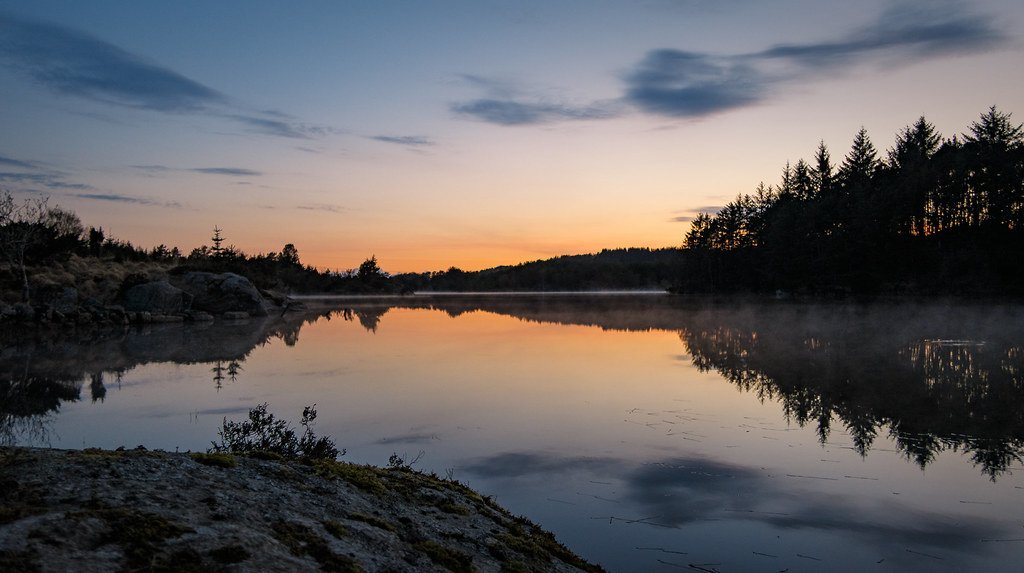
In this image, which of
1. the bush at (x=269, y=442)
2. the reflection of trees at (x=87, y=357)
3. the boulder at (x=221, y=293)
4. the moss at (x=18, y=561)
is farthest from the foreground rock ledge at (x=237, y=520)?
the boulder at (x=221, y=293)

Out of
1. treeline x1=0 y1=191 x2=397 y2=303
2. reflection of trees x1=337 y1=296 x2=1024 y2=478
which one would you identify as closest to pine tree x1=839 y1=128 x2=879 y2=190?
reflection of trees x1=337 y1=296 x2=1024 y2=478

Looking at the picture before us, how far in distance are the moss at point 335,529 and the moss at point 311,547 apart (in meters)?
0.18

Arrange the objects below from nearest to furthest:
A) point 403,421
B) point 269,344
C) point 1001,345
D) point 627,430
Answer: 1. point 627,430
2. point 403,421
3. point 1001,345
4. point 269,344

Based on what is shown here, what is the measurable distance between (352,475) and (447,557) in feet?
6.48

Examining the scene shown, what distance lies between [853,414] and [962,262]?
50.0m

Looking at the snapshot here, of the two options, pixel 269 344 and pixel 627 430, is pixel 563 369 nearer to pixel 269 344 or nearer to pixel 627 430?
pixel 627 430

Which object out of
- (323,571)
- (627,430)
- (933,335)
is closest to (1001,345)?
(933,335)

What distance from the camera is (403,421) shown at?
41.9 ft

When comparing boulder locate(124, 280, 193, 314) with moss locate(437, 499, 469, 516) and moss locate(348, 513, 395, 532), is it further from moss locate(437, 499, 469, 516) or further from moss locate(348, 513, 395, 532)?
moss locate(348, 513, 395, 532)

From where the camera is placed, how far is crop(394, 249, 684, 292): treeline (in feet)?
527

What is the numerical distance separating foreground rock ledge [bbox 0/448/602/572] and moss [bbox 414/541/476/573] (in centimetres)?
2

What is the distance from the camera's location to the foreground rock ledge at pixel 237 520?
12.7 ft

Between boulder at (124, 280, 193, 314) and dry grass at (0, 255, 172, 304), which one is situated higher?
dry grass at (0, 255, 172, 304)

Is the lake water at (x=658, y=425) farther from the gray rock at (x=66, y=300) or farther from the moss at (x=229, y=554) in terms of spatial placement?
the gray rock at (x=66, y=300)
